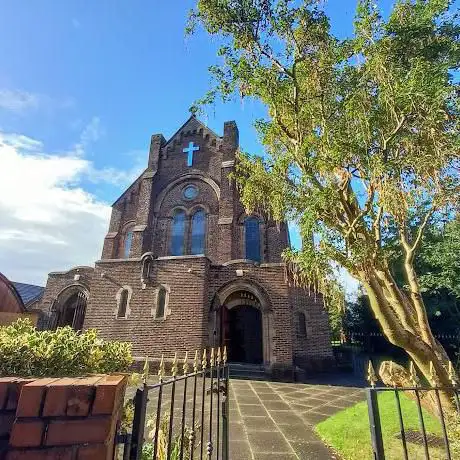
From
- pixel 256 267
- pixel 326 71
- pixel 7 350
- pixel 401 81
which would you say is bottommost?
pixel 7 350

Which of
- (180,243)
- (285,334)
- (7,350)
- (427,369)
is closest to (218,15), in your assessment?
(7,350)

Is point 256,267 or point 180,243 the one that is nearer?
point 256,267

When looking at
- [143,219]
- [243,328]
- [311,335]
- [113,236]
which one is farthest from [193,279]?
[113,236]

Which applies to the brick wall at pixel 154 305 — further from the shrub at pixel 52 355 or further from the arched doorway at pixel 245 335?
the shrub at pixel 52 355

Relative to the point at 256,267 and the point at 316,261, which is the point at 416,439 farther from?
the point at 256,267

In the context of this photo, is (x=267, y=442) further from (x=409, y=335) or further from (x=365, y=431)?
(x=409, y=335)

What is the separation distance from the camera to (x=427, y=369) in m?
5.60

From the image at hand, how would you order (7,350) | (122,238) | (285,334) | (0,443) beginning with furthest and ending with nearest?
(122,238), (285,334), (7,350), (0,443)

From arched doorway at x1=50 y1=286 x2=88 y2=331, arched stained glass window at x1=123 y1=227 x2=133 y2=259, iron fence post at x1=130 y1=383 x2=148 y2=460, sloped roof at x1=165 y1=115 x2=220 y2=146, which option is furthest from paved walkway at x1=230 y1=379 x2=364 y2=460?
sloped roof at x1=165 y1=115 x2=220 y2=146

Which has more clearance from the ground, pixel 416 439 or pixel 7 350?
pixel 7 350

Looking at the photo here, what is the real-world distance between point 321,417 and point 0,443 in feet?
23.1

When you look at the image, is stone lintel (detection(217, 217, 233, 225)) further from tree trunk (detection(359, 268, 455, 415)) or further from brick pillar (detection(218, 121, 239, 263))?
tree trunk (detection(359, 268, 455, 415))

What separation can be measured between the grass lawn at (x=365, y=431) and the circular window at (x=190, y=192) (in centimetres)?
1529

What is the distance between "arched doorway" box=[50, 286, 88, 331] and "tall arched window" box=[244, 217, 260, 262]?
958 cm
